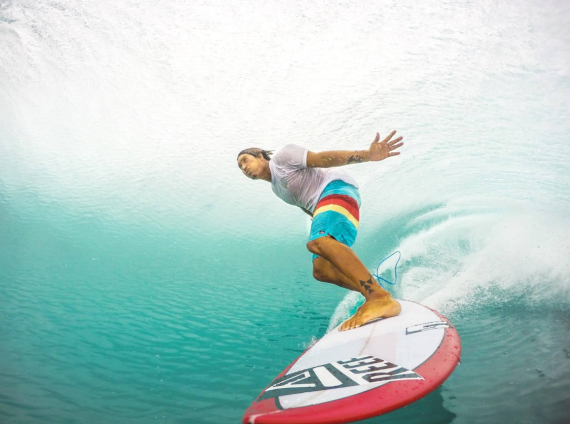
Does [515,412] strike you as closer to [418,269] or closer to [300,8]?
[418,269]

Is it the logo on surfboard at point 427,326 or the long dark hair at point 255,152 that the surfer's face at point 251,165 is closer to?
the long dark hair at point 255,152

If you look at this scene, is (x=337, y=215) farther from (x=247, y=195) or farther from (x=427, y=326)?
(x=247, y=195)

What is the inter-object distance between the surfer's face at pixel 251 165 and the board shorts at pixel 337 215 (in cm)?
68

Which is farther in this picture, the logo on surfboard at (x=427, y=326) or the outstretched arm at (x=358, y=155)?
the outstretched arm at (x=358, y=155)

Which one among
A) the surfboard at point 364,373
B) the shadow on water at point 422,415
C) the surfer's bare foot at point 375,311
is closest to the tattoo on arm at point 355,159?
the surfer's bare foot at point 375,311

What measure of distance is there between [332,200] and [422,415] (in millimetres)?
1676

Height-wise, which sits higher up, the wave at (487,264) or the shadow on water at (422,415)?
the shadow on water at (422,415)

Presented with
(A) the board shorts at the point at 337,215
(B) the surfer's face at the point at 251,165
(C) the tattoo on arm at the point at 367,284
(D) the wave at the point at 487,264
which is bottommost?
(D) the wave at the point at 487,264

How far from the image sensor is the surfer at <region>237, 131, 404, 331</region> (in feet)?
8.79

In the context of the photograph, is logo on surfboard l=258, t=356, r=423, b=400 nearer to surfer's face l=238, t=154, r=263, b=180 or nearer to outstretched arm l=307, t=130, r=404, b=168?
outstretched arm l=307, t=130, r=404, b=168

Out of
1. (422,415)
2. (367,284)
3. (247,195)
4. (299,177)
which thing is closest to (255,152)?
(299,177)

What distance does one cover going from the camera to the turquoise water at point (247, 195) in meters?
2.95

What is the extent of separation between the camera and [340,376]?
A: 181 cm

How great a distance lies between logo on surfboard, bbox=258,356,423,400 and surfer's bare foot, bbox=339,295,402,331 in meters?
0.59
